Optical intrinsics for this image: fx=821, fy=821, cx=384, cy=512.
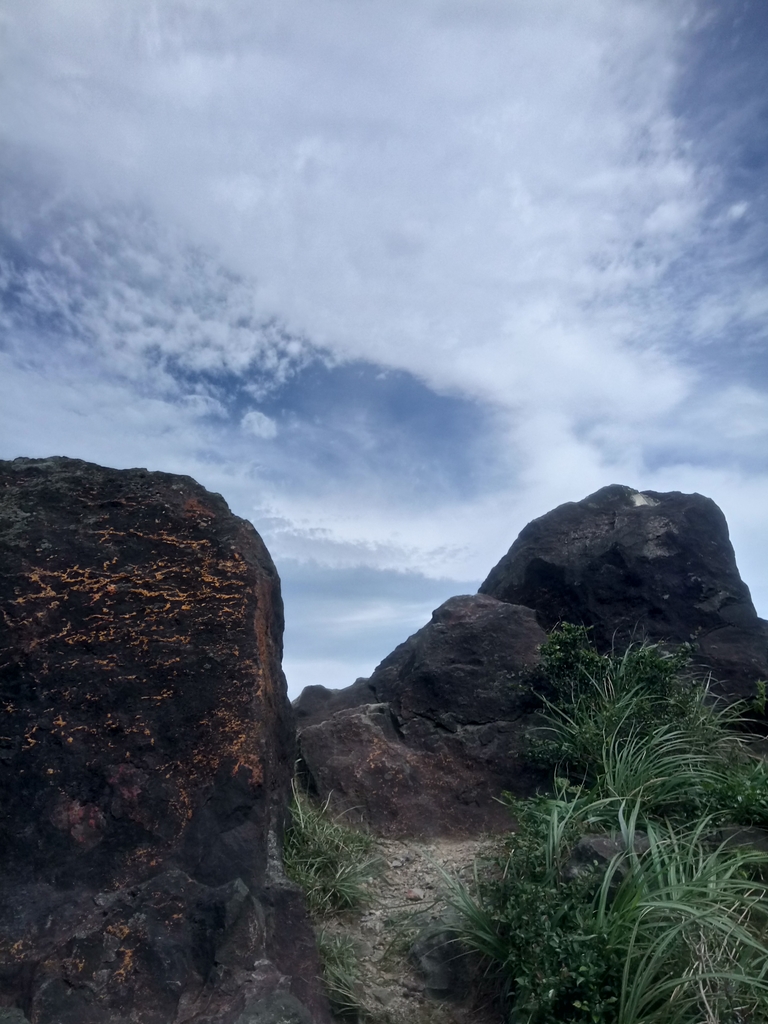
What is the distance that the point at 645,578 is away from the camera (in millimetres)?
9031

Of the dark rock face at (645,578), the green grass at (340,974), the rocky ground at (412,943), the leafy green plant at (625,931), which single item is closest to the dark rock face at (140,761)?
the green grass at (340,974)

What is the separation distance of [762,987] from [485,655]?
445 cm

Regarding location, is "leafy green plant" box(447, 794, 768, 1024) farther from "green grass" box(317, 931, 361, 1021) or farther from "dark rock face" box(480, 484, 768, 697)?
"dark rock face" box(480, 484, 768, 697)

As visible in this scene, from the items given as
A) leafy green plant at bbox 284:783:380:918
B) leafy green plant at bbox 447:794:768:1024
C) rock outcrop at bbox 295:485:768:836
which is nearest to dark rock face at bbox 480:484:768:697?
rock outcrop at bbox 295:485:768:836

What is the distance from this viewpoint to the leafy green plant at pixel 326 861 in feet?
19.3

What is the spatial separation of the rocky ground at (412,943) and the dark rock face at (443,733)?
1.46 feet

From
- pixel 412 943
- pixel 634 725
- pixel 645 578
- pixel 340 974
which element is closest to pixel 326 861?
pixel 412 943

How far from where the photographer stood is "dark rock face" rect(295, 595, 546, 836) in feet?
23.9

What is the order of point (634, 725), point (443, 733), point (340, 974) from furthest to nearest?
point (443, 733), point (634, 725), point (340, 974)

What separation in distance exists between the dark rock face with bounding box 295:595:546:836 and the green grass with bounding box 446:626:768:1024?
0.52 metres

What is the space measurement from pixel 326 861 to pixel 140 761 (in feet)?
6.35

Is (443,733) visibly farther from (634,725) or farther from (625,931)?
(625,931)

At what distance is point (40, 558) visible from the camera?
532 centimetres

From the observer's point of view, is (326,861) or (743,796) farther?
(326,861)
